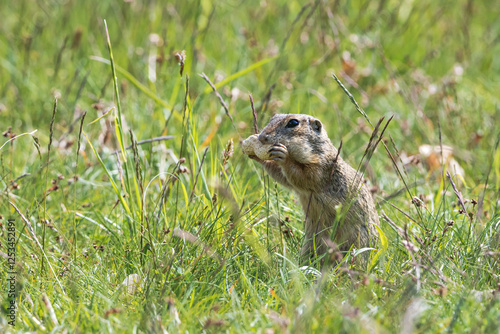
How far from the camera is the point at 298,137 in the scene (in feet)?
10.6

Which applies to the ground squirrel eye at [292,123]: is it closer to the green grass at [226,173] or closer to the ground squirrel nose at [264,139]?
the ground squirrel nose at [264,139]

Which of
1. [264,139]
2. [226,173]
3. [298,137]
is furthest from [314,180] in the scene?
[226,173]

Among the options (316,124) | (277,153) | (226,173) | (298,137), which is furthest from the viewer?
(226,173)

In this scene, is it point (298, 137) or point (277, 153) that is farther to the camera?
point (298, 137)

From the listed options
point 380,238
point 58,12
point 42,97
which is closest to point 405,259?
point 380,238

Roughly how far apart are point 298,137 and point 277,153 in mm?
217

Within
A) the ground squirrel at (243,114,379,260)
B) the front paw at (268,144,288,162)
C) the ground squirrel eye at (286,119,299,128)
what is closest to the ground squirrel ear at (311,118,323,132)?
the ground squirrel at (243,114,379,260)

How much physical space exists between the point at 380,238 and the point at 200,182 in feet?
3.81

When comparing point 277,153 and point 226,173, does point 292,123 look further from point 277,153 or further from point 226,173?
point 226,173

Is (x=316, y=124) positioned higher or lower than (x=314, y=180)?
higher

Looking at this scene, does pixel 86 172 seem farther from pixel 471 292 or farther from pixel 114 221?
pixel 471 292

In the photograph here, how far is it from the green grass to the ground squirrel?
0.11 metres

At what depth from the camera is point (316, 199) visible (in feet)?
10.6

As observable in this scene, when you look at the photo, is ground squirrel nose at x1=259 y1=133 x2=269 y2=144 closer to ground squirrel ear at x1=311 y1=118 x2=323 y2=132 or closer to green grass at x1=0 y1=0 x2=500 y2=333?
green grass at x1=0 y1=0 x2=500 y2=333
